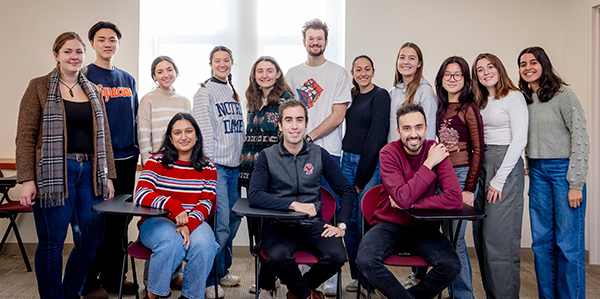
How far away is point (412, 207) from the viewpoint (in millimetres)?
2295

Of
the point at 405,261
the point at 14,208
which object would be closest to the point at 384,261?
the point at 405,261

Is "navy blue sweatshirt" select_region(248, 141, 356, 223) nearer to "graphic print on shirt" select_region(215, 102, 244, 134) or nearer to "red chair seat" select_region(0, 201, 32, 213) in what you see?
"graphic print on shirt" select_region(215, 102, 244, 134)

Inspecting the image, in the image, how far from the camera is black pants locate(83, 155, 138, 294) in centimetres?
296

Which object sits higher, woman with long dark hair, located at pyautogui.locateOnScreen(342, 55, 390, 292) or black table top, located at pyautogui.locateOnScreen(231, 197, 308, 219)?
woman with long dark hair, located at pyautogui.locateOnScreen(342, 55, 390, 292)

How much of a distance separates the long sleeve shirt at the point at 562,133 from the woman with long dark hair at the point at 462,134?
1.30 ft

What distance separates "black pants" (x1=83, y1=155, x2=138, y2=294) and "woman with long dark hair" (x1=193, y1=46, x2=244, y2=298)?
0.58 metres

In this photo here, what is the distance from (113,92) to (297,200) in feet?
4.76

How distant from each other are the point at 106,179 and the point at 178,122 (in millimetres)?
544

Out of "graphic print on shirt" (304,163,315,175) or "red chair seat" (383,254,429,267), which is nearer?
"red chair seat" (383,254,429,267)

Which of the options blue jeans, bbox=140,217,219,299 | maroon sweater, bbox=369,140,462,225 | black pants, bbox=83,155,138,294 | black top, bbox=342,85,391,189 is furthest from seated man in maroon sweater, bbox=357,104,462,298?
black pants, bbox=83,155,138,294

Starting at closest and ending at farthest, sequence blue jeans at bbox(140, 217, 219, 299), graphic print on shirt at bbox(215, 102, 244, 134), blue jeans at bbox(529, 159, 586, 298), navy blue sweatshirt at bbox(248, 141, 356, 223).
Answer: blue jeans at bbox(140, 217, 219, 299) < navy blue sweatshirt at bbox(248, 141, 356, 223) < blue jeans at bbox(529, 159, 586, 298) < graphic print on shirt at bbox(215, 102, 244, 134)

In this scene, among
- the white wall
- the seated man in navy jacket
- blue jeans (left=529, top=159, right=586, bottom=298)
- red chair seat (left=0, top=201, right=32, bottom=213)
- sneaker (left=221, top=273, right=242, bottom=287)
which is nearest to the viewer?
the seated man in navy jacket

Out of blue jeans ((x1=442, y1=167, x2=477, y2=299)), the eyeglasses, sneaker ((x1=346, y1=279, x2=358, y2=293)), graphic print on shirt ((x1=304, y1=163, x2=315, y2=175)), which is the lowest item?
sneaker ((x1=346, y1=279, x2=358, y2=293))

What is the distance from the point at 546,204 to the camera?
2.74m
